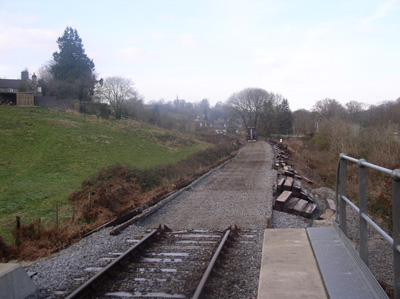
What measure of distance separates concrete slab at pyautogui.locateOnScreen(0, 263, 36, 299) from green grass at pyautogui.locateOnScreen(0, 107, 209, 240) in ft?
17.1

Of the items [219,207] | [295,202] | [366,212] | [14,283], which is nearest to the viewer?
[366,212]

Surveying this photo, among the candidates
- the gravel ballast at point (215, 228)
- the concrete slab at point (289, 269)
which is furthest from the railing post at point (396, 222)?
the gravel ballast at point (215, 228)

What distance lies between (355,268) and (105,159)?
23090 mm

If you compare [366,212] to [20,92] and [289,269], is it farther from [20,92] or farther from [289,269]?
[20,92]

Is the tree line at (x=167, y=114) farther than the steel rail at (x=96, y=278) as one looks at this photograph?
Yes

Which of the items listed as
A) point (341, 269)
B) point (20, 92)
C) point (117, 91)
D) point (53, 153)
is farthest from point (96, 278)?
point (117, 91)

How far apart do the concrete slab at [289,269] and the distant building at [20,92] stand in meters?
45.7

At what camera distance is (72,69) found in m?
59.3

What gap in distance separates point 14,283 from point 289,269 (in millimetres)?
3653

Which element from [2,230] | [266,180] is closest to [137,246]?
[2,230]

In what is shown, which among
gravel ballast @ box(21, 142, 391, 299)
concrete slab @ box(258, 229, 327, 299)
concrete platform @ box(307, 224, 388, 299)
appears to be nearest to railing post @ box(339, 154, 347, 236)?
concrete platform @ box(307, 224, 388, 299)

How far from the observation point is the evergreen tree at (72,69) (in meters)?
56.8

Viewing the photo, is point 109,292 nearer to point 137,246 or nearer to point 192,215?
point 137,246

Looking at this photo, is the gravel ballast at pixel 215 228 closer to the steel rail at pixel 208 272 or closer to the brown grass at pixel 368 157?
the steel rail at pixel 208 272
